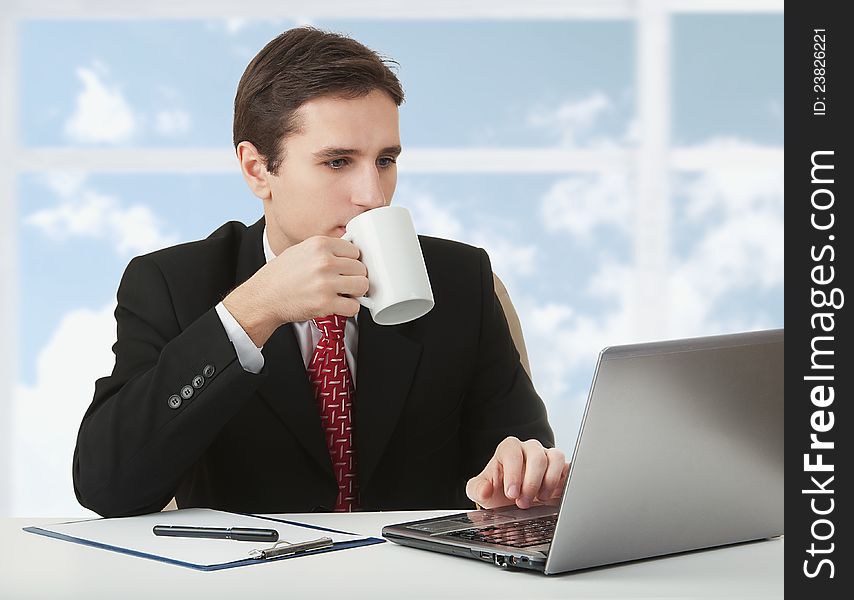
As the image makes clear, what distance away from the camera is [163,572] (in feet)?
3.33

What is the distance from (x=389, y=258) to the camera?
1.31m

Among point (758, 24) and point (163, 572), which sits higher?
point (758, 24)

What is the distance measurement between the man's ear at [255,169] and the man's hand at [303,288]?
1.43 ft

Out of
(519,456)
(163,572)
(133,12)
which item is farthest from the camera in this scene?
(133,12)

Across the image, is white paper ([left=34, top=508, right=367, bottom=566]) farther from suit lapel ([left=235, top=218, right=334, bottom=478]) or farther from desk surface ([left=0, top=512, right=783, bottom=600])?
suit lapel ([left=235, top=218, right=334, bottom=478])

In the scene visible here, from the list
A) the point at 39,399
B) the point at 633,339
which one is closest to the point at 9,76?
the point at 39,399

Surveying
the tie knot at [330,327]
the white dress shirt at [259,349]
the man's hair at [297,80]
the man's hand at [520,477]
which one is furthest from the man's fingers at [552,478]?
the man's hair at [297,80]

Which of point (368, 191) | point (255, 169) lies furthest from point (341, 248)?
point (255, 169)

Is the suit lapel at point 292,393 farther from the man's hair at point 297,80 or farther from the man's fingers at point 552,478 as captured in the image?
the man's fingers at point 552,478

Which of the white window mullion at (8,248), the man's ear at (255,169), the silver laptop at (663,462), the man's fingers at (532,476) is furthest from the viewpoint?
the white window mullion at (8,248)

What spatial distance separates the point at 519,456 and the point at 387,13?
349 centimetres

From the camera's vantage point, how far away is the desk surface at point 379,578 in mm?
942
